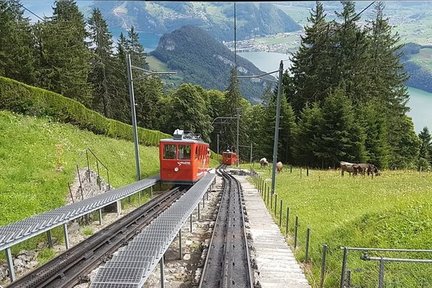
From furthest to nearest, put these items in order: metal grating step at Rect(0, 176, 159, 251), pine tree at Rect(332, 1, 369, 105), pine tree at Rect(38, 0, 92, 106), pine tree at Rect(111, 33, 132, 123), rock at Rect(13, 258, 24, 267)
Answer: pine tree at Rect(111, 33, 132, 123) → pine tree at Rect(332, 1, 369, 105) → pine tree at Rect(38, 0, 92, 106) → rock at Rect(13, 258, 24, 267) → metal grating step at Rect(0, 176, 159, 251)

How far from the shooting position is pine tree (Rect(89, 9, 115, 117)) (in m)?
53.0

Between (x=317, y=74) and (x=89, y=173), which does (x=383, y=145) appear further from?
(x=89, y=173)

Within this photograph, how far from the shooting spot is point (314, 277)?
839 cm

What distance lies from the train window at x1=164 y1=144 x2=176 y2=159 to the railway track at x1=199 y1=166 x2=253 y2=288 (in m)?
6.61

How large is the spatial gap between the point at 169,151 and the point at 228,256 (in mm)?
11871

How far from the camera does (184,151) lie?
20.7 m

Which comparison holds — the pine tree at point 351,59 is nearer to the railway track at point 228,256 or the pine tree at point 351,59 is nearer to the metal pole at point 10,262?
the railway track at point 228,256

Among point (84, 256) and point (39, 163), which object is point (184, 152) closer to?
point (39, 163)

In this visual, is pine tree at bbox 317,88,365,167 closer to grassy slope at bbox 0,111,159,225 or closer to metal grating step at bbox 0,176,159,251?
grassy slope at bbox 0,111,159,225

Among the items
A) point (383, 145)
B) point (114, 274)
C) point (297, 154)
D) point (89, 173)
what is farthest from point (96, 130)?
point (383, 145)

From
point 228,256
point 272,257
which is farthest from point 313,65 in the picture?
point 228,256

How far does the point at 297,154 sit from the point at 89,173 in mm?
32443

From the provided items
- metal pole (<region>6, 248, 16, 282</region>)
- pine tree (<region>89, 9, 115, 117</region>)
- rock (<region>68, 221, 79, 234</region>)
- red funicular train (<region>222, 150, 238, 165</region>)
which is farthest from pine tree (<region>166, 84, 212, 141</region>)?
metal pole (<region>6, 248, 16, 282</region>)

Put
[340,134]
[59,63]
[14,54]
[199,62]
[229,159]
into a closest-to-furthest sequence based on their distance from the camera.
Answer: [14,54], [340,134], [59,63], [229,159], [199,62]
